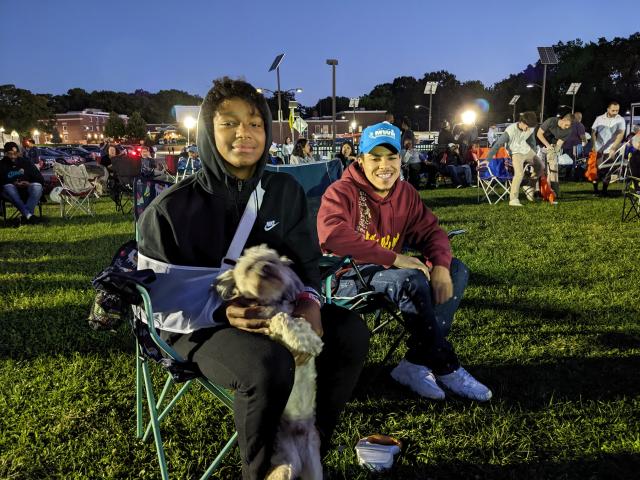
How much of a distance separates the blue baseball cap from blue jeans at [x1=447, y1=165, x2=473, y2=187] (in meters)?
11.5

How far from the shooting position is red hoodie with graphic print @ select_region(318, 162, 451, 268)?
2760 mm

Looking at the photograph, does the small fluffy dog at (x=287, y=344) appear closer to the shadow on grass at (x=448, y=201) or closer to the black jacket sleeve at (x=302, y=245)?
the black jacket sleeve at (x=302, y=245)

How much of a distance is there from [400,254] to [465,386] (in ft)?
2.66

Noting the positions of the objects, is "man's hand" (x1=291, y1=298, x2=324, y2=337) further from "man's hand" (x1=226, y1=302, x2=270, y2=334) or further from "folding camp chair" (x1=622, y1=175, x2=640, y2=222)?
"folding camp chair" (x1=622, y1=175, x2=640, y2=222)

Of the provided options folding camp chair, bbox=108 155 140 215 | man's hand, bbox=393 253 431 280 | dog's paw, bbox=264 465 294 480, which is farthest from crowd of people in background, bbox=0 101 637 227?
dog's paw, bbox=264 465 294 480

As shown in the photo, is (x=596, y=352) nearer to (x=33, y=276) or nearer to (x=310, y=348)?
(x=310, y=348)

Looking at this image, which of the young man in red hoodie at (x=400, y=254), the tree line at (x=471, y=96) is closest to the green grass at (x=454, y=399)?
the young man in red hoodie at (x=400, y=254)

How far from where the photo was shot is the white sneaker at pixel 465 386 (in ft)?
8.89

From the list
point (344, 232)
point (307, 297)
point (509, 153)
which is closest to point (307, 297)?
point (307, 297)

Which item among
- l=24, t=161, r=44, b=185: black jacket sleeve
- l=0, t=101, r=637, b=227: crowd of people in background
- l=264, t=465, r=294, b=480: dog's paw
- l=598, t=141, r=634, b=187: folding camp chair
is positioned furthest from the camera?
l=598, t=141, r=634, b=187: folding camp chair

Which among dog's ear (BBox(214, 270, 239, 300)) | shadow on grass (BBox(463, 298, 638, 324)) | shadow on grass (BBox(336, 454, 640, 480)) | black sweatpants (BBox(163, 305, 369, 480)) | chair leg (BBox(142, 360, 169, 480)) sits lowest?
shadow on grass (BBox(336, 454, 640, 480))

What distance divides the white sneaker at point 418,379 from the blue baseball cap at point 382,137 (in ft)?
4.16

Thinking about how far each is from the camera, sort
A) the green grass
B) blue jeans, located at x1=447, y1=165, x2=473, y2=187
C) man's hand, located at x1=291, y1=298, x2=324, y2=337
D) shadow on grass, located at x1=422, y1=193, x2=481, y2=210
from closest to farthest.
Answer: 1. man's hand, located at x1=291, y1=298, x2=324, y2=337
2. the green grass
3. shadow on grass, located at x1=422, y1=193, x2=481, y2=210
4. blue jeans, located at x1=447, y1=165, x2=473, y2=187

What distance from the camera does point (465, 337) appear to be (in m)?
3.58
